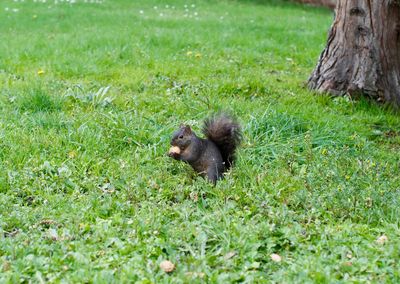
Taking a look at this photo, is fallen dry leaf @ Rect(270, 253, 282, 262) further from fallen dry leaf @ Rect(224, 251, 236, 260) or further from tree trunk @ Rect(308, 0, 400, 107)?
tree trunk @ Rect(308, 0, 400, 107)

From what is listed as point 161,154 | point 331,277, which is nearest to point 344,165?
point 161,154

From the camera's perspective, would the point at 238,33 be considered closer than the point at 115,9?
Yes

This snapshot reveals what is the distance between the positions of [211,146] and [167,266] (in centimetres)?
161

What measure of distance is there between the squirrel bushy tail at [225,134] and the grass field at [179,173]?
14 cm

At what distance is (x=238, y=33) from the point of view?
37.0 ft

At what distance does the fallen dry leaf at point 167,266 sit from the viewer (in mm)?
3416

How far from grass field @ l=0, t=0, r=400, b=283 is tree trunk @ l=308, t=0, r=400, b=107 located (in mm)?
289

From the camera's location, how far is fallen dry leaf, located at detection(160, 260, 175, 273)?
342 centimetres

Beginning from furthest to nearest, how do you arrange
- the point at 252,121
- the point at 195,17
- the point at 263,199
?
the point at 195,17 → the point at 252,121 → the point at 263,199

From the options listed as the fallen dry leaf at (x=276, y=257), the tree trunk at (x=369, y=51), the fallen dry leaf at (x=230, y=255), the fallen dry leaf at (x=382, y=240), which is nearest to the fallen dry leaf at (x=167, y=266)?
the fallen dry leaf at (x=230, y=255)

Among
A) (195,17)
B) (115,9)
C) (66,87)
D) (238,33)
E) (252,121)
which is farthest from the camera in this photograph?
(115,9)

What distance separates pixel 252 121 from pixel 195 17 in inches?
319

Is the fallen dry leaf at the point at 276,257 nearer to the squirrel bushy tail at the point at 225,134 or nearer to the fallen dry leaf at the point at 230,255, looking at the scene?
the fallen dry leaf at the point at 230,255

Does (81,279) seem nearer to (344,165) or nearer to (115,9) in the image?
(344,165)
